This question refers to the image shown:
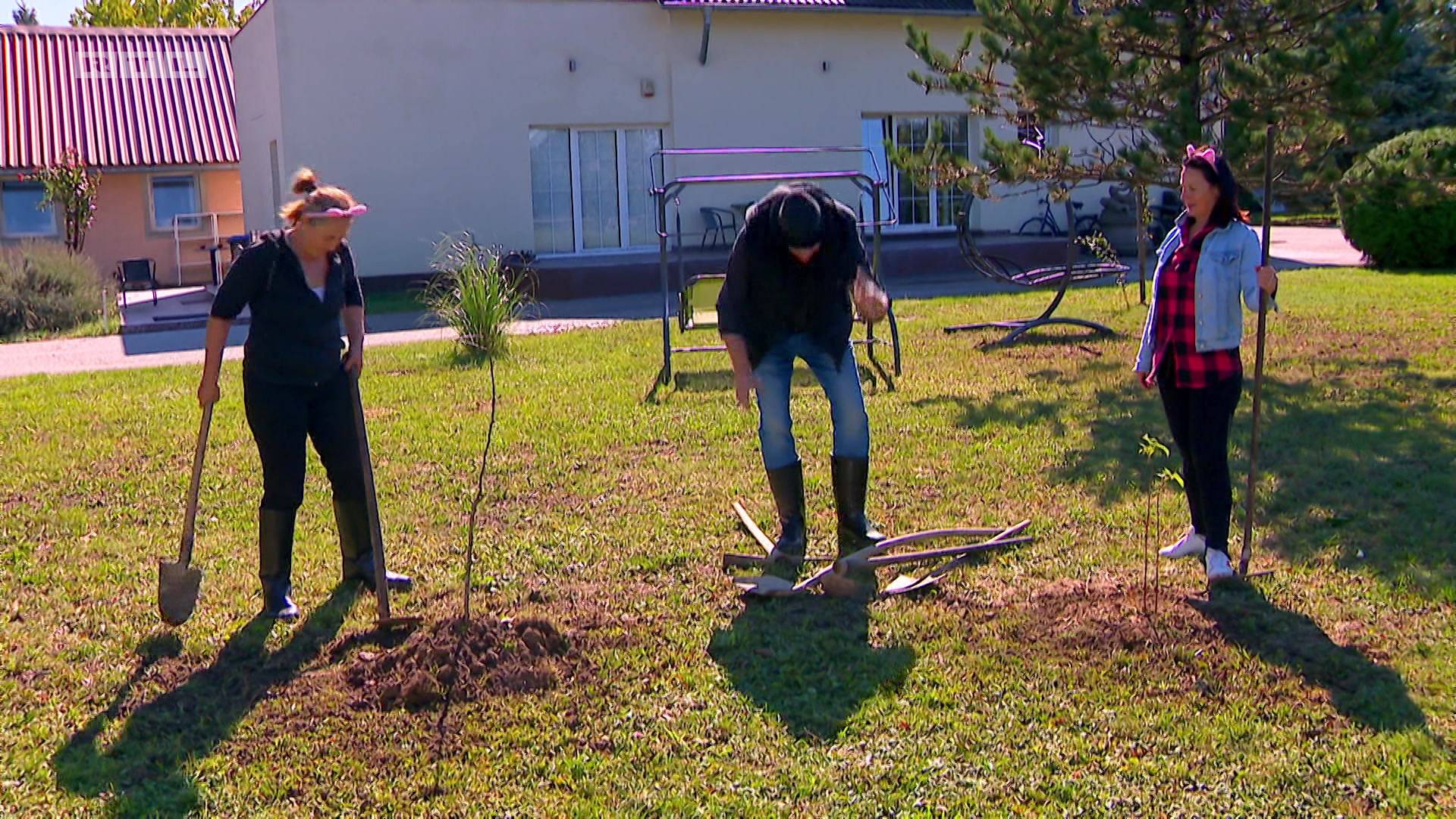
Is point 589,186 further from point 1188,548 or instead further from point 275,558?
point 1188,548

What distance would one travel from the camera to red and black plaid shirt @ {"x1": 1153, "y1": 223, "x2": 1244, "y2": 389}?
5.28 m

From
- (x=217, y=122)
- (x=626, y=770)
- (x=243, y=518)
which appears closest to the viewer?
(x=626, y=770)

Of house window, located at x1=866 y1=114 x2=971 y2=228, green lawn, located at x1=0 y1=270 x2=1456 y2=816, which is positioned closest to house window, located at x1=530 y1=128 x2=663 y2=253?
house window, located at x1=866 y1=114 x2=971 y2=228

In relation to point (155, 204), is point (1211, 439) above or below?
below

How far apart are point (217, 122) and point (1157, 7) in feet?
58.7

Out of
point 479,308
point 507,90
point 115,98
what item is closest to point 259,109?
point 507,90

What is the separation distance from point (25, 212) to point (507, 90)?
963cm

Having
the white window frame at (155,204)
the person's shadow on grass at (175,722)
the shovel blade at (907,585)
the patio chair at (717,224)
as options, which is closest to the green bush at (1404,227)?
the patio chair at (717,224)

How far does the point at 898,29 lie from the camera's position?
1981 centimetres

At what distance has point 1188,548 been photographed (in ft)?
18.4

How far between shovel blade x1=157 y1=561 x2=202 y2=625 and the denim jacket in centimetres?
375

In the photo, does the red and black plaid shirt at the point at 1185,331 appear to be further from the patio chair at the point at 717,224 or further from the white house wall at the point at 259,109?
the white house wall at the point at 259,109

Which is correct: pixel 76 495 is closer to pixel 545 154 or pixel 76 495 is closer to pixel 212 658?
pixel 212 658

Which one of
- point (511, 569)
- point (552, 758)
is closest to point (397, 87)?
point (511, 569)
